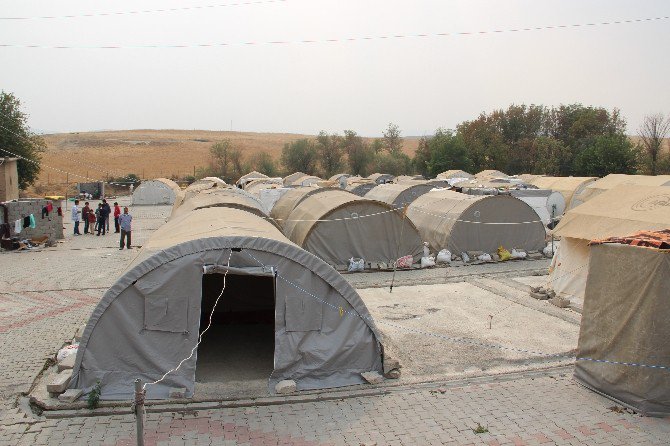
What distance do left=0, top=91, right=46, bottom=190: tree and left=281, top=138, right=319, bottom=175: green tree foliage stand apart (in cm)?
3271

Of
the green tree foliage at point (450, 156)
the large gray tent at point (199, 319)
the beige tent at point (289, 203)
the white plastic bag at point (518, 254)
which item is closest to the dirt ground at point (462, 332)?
the large gray tent at point (199, 319)

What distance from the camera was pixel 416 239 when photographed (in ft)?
60.7

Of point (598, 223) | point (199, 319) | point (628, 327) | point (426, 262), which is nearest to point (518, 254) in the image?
point (426, 262)

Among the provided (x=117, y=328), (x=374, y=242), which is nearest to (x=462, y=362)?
(x=117, y=328)

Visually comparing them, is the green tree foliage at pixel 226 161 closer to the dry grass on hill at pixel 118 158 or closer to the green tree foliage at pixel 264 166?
the green tree foliage at pixel 264 166

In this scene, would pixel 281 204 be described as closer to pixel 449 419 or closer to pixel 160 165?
pixel 449 419

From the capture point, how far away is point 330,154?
68.1m

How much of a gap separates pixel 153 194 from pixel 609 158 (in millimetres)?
37526

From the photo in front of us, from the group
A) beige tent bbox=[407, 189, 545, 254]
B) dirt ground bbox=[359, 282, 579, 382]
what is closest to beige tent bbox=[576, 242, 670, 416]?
dirt ground bbox=[359, 282, 579, 382]

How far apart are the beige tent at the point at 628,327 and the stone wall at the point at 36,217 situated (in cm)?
2016

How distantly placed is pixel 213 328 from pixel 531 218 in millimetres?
12971

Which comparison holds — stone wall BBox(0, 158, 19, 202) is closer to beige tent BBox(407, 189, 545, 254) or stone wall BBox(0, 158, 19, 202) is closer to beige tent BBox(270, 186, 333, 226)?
Answer: beige tent BBox(270, 186, 333, 226)

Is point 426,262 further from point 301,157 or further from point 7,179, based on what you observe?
point 301,157

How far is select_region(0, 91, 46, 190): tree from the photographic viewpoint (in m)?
35.5
